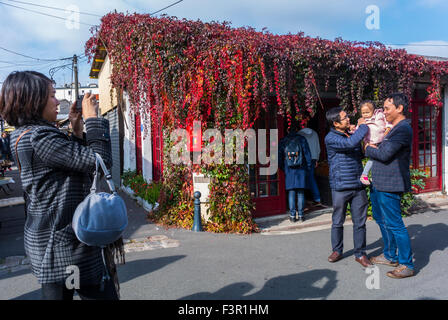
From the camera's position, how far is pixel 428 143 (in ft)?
30.2

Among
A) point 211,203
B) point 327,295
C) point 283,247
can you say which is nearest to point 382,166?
point 327,295

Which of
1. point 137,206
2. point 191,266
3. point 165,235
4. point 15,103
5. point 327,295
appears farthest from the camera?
point 137,206

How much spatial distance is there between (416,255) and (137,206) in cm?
620

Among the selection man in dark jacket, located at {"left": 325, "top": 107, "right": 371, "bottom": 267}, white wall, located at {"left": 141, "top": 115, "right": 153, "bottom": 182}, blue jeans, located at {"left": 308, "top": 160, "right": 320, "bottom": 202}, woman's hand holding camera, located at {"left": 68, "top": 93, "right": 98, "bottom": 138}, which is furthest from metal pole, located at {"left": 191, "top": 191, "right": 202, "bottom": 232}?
woman's hand holding camera, located at {"left": 68, "top": 93, "right": 98, "bottom": 138}

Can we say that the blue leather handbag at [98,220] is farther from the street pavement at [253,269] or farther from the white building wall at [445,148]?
the white building wall at [445,148]

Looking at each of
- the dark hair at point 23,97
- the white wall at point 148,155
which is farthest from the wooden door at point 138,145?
the dark hair at point 23,97

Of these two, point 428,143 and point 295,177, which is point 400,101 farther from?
point 428,143

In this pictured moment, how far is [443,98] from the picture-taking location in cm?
919

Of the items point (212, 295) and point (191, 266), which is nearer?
point (212, 295)

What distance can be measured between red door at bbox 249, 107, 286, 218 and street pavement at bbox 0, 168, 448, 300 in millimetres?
919

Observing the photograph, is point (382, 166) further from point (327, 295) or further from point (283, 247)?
point (283, 247)

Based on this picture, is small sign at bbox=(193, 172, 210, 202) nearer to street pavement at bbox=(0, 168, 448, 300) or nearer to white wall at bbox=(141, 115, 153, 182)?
street pavement at bbox=(0, 168, 448, 300)

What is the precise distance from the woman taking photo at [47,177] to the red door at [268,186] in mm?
5122

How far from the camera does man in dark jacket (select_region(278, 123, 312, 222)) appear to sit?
6.88 m
